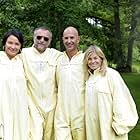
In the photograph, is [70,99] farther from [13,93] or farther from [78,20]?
[78,20]

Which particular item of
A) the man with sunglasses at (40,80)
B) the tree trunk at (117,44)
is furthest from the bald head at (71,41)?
the tree trunk at (117,44)

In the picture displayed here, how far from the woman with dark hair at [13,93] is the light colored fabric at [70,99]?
0.54 metres

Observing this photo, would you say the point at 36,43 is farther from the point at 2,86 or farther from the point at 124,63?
the point at 124,63

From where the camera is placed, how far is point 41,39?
22.0ft

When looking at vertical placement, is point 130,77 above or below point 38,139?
below

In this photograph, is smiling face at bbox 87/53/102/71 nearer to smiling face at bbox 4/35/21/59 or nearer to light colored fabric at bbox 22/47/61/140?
light colored fabric at bbox 22/47/61/140

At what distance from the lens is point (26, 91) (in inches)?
255

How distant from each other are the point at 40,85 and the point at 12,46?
744 mm

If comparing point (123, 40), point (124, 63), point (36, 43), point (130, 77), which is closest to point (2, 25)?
point (36, 43)

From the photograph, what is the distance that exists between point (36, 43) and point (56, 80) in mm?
629

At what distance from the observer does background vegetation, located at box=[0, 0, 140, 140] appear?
54.3 feet

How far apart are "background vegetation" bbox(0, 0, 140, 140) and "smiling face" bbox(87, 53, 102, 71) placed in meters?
4.28

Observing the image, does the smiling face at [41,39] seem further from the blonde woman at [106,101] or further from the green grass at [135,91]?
the green grass at [135,91]

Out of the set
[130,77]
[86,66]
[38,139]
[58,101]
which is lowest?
[130,77]
